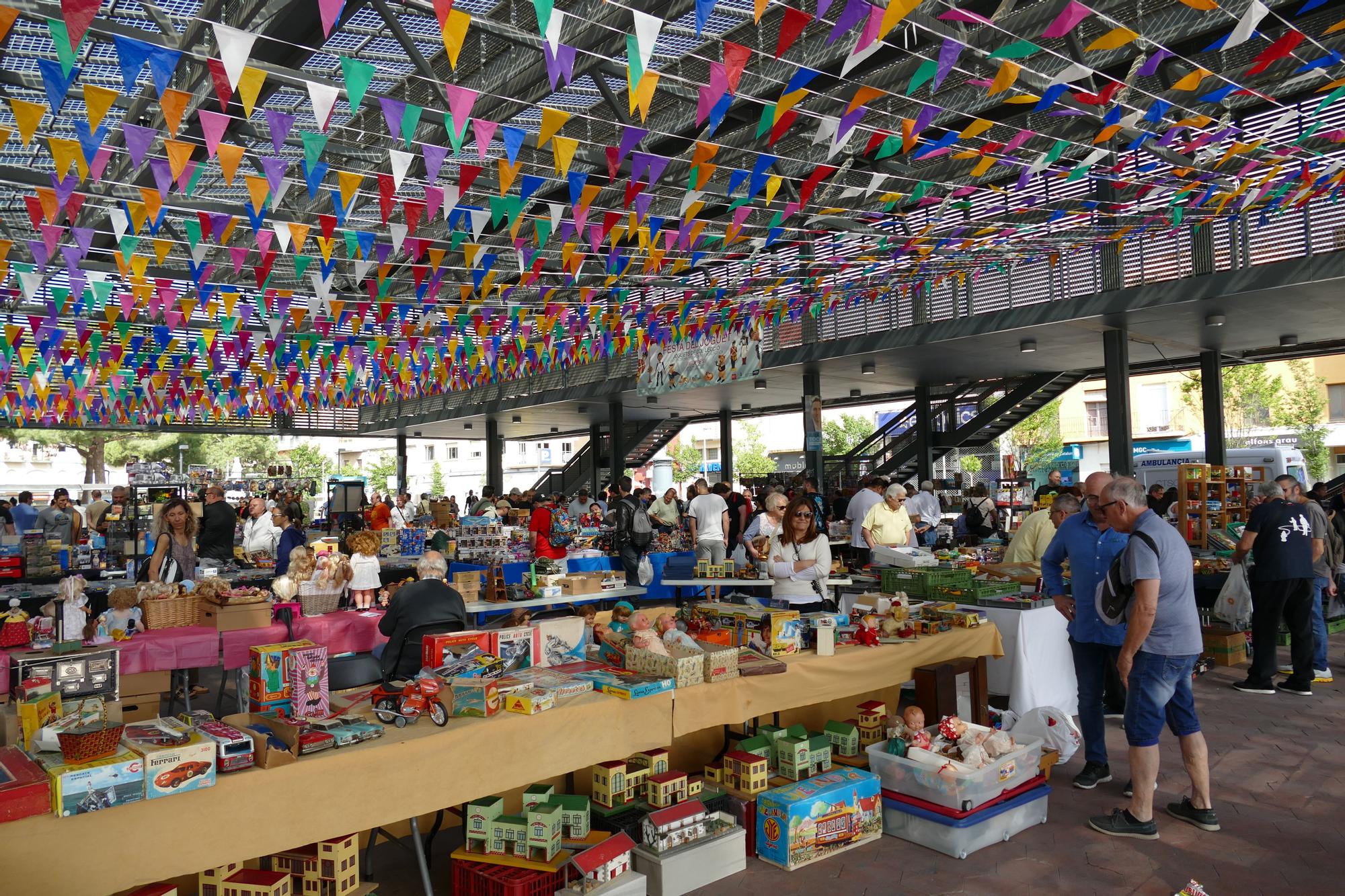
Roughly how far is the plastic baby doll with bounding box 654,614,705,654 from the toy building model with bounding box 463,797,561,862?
953 mm

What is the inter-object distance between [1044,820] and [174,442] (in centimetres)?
4689

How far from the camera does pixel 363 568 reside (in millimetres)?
6684

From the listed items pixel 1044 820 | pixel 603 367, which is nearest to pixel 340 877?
pixel 1044 820

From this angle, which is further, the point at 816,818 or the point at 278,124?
the point at 278,124

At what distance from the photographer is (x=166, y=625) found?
5.78 metres

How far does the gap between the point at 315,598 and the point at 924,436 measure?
1518cm

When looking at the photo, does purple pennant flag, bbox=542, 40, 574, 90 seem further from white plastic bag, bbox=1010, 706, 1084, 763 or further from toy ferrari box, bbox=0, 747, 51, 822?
white plastic bag, bbox=1010, 706, 1084, 763

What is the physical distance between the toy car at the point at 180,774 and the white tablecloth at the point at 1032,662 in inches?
179

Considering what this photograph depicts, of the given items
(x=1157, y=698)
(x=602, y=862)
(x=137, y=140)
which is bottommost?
(x=602, y=862)

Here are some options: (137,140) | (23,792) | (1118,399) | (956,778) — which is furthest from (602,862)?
(1118,399)

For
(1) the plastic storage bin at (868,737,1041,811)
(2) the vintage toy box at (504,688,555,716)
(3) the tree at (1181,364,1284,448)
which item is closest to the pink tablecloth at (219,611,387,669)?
(2) the vintage toy box at (504,688,555,716)

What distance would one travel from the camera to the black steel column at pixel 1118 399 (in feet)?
40.1

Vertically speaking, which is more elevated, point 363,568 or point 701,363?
point 701,363

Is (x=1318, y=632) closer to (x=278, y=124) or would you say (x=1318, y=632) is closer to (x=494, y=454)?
(x=278, y=124)
